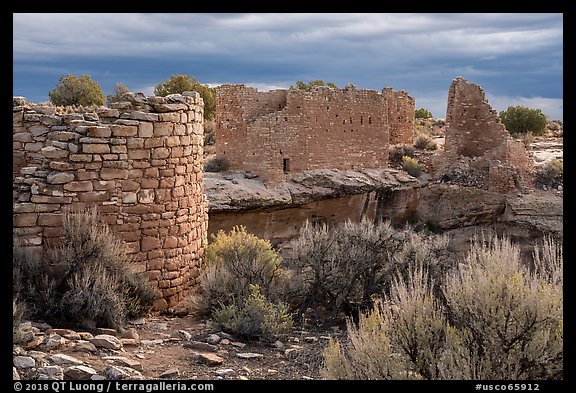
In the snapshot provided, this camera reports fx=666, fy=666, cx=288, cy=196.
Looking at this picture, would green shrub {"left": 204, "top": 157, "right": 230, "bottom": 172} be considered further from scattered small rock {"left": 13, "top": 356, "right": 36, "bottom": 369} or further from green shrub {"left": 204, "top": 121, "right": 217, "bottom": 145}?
scattered small rock {"left": 13, "top": 356, "right": 36, "bottom": 369}

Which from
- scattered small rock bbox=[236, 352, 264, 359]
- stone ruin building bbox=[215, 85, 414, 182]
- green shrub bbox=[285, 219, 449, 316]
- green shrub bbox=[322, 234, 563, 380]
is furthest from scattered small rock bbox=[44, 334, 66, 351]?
stone ruin building bbox=[215, 85, 414, 182]

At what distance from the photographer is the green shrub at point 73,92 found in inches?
966

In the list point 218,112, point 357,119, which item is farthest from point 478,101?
point 218,112

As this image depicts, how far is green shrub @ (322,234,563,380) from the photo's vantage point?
5273 mm

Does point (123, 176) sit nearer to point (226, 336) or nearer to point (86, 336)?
point (86, 336)

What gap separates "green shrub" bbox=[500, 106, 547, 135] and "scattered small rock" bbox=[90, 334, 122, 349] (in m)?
28.2

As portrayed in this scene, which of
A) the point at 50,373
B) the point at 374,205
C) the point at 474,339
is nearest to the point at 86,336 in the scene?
the point at 50,373

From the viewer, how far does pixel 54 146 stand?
8.66 m

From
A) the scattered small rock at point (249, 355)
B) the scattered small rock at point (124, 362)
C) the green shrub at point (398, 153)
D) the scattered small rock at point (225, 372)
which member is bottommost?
the scattered small rock at point (249, 355)

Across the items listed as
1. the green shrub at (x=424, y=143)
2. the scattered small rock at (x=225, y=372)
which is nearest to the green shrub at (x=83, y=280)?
the scattered small rock at (x=225, y=372)

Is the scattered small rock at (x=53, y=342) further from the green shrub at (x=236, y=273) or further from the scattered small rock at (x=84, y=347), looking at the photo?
the green shrub at (x=236, y=273)

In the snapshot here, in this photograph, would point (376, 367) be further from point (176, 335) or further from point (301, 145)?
point (301, 145)

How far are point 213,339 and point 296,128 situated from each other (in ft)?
38.6

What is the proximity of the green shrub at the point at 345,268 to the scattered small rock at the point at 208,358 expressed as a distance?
2556 mm
